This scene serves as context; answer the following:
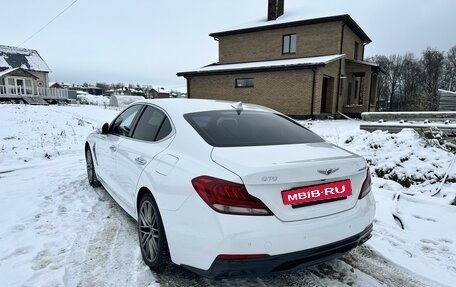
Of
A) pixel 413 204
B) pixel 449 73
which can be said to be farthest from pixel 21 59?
pixel 449 73

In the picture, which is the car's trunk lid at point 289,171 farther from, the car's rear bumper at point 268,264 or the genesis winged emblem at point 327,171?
the car's rear bumper at point 268,264

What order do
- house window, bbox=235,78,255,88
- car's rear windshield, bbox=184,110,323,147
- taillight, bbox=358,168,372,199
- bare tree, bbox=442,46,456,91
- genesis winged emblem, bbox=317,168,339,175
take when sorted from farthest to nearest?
bare tree, bbox=442,46,456,91
house window, bbox=235,78,255,88
car's rear windshield, bbox=184,110,323,147
taillight, bbox=358,168,372,199
genesis winged emblem, bbox=317,168,339,175

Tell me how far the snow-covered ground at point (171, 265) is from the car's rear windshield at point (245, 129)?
118cm

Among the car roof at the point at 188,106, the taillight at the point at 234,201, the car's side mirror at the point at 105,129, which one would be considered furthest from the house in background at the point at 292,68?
the taillight at the point at 234,201

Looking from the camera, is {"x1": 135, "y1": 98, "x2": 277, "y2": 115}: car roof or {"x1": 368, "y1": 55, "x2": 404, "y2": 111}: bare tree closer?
{"x1": 135, "y1": 98, "x2": 277, "y2": 115}: car roof

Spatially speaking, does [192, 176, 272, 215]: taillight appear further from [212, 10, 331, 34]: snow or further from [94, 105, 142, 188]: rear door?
[212, 10, 331, 34]: snow

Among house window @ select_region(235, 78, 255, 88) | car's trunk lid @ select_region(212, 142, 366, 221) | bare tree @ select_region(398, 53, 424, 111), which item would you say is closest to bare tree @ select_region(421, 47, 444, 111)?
bare tree @ select_region(398, 53, 424, 111)

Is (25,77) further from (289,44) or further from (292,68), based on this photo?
(292,68)

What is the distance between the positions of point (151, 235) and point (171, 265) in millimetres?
332

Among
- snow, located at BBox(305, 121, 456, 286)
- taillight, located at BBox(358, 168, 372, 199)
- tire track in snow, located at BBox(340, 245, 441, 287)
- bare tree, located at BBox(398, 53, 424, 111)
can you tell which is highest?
bare tree, located at BBox(398, 53, 424, 111)

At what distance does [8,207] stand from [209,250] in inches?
143

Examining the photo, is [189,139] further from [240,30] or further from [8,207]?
[240,30]

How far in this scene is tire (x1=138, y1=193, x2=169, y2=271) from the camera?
2.56 metres

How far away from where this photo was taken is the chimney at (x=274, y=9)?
73.3 feet
